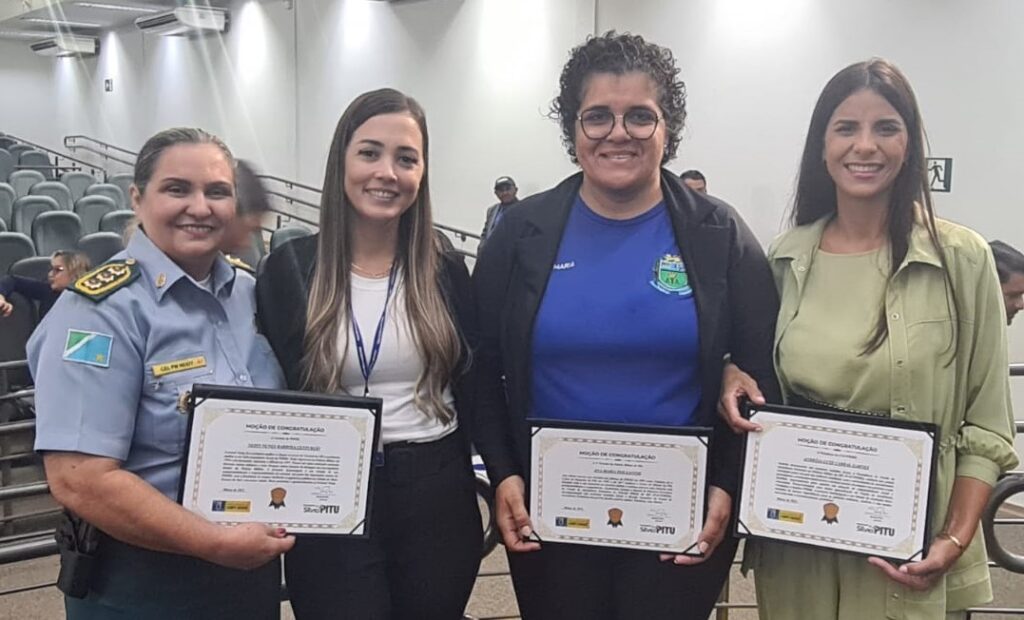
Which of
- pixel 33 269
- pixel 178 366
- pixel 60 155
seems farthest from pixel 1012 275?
pixel 60 155

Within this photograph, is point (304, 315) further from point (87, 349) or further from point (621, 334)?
point (621, 334)

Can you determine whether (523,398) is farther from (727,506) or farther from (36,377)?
(36,377)

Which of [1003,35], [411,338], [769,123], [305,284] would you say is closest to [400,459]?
[411,338]

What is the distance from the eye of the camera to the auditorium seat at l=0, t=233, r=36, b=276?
632 cm

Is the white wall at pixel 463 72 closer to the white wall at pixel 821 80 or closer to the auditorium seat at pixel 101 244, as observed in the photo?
the white wall at pixel 821 80

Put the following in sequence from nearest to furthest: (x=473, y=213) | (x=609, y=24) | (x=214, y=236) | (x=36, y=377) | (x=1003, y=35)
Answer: (x=36, y=377) < (x=214, y=236) < (x=1003, y=35) < (x=609, y=24) < (x=473, y=213)

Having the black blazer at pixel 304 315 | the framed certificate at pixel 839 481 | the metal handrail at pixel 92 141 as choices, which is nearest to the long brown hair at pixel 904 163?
the framed certificate at pixel 839 481

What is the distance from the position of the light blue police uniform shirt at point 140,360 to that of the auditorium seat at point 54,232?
6.51 meters

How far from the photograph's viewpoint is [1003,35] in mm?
4766

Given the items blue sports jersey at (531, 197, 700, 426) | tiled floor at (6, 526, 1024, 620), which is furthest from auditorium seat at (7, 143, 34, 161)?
blue sports jersey at (531, 197, 700, 426)

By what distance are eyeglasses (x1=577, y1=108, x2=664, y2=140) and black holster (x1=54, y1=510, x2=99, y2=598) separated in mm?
1126

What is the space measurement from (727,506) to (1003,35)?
4214 mm

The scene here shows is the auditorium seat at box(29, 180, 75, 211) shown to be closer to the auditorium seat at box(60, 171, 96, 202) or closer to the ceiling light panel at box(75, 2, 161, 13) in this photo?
the auditorium seat at box(60, 171, 96, 202)

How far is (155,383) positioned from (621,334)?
820mm
